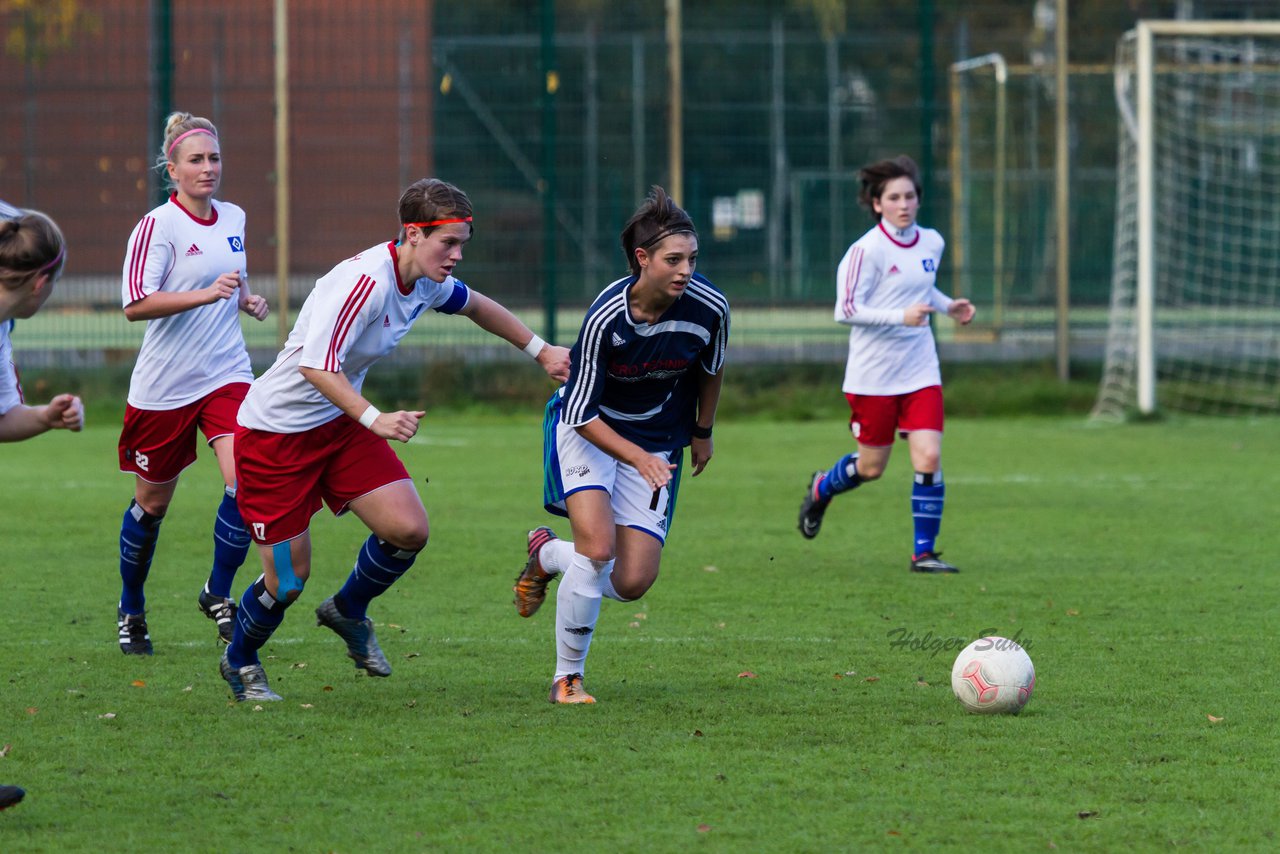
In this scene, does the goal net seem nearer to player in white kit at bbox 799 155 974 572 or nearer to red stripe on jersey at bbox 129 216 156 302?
player in white kit at bbox 799 155 974 572

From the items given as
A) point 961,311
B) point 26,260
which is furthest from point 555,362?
point 961,311

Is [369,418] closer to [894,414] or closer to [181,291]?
[181,291]

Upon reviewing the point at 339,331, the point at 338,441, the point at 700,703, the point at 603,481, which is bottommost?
the point at 700,703

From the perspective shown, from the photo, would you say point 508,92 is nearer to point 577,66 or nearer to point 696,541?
point 577,66

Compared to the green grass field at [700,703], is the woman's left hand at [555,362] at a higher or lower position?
higher

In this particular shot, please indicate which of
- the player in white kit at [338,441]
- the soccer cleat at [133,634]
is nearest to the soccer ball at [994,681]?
the player in white kit at [338,441]

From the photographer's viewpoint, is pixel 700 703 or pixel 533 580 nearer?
pixel 700 703

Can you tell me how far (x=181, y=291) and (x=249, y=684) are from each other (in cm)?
182

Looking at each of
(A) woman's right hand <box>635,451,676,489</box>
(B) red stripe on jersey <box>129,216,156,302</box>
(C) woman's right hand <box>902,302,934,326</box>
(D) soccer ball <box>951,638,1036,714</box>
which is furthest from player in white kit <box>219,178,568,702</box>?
(C) woman's right hand <box>902,302,934,326</box>

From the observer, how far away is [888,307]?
905cm

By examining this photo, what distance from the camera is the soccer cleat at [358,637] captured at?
5824 millimetres

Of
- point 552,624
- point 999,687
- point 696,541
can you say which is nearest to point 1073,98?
point 696,541

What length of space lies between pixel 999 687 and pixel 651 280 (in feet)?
5.40

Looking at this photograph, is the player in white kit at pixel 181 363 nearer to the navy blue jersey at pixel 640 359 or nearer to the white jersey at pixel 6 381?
the white jersey at pixel 6 381
